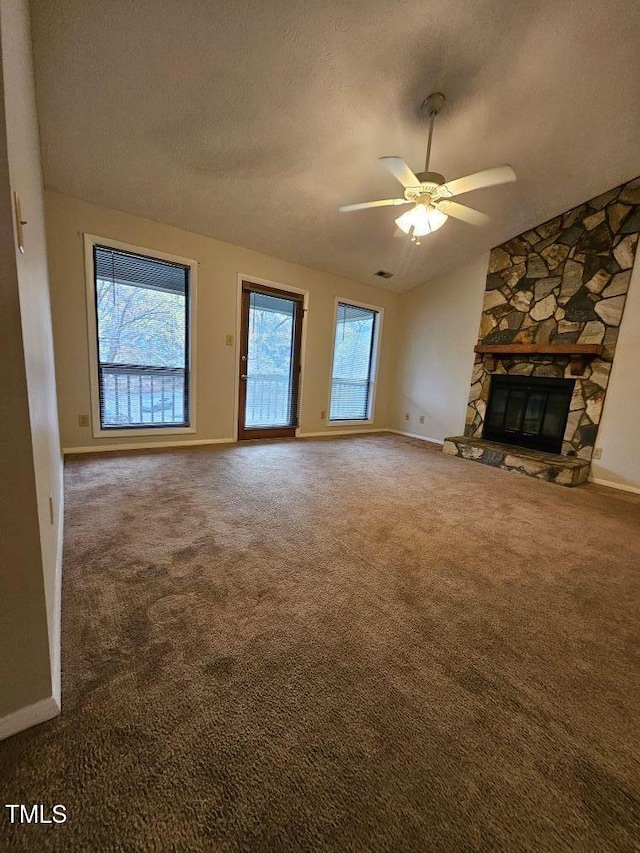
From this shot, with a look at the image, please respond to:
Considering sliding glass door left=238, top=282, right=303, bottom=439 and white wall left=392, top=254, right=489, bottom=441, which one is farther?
white wall left=392, top=254, right=489, bottom=441

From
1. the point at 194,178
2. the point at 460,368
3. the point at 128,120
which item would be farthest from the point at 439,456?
the point at 128,120

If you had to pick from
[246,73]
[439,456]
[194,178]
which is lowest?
A: [439,456]

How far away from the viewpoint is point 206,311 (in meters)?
3.82

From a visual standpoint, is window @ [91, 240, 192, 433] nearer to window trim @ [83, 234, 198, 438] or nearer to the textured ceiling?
window trim @ [83, 234, 198, 438]

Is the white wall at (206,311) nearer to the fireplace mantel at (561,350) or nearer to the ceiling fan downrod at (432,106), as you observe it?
the fireplace mantel at (561,350)

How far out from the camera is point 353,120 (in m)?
2.44

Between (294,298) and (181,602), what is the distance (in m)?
3.95

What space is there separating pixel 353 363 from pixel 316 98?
3.41 m

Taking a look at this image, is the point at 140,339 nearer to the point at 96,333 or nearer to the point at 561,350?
the point at 96,333

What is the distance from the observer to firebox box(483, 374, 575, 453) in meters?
3.93

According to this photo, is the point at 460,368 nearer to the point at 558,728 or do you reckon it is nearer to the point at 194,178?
the point at 194,178

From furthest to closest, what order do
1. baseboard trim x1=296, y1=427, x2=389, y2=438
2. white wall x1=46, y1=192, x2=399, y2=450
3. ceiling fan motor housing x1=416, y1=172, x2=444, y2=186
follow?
baseboard trim x1=296, y1=427, x2=389, y2=438 < white wall x1=46, y1=192, x2=399, y2=450 < ceiling fan motor housing x1=416, y1=172, x2=444, y2=186

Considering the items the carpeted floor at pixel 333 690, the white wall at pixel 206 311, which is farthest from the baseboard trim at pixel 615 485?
the white wall at pixel 206 311

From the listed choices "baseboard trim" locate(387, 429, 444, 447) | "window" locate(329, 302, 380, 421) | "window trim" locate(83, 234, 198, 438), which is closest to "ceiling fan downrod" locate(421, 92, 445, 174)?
"window trim" locate(83, 234, 198, 438)
